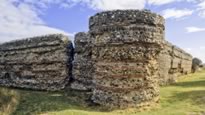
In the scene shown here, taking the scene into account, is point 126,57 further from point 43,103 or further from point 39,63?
point 39,63

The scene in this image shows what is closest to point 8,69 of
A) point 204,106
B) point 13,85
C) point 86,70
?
point 13,85

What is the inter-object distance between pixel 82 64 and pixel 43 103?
3663 mm

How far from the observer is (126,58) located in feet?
37.4

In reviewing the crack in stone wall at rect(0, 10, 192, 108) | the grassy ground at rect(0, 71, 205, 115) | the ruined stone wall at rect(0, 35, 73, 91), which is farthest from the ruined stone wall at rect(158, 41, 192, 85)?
the crack in stone wall at rect(0, 10, 192, 108)

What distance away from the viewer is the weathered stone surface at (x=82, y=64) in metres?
14.8

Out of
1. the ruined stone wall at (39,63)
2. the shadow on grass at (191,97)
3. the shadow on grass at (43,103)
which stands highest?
the ruined stone wall at (39,63)

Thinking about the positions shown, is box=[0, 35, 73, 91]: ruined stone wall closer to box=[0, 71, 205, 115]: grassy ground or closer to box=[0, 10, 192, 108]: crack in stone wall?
box=[0, 71, 205, 115]: grassy ground

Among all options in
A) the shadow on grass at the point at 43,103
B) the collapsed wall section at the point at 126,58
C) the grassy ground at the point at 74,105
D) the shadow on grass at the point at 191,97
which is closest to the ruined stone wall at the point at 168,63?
the shadow on grass at the point at 191,97

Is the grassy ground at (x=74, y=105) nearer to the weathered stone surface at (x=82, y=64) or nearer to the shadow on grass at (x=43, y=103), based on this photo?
the shadow on grass at (x=43, y=103)

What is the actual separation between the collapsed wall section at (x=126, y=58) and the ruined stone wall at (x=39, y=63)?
4.15m

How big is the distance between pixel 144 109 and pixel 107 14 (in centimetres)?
367

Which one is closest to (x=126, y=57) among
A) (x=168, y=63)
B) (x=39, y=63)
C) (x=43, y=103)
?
(x=43, y=103)

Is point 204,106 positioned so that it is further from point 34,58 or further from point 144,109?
point 34,58

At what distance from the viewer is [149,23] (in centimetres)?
1174
